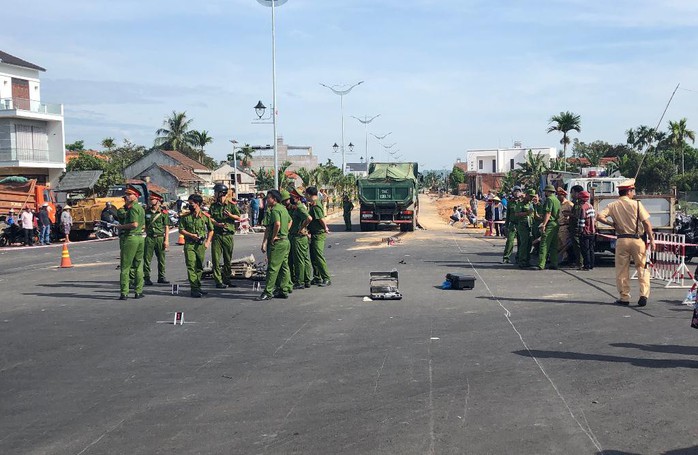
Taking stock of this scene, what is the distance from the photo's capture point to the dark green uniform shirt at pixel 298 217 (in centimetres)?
1348

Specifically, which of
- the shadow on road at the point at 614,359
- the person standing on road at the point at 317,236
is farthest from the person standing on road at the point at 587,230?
the shadow on road at the point at 614,359

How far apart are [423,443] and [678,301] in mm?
8204

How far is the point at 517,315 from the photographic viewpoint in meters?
11.0

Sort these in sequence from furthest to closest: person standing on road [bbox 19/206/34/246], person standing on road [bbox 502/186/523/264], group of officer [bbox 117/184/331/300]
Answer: person standing on road [bbox 19/206/34/246] < person standing on road [bbox 502/186/523/264] < group of officer [bbox 117/184/331/300]

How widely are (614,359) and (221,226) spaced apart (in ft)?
27.1

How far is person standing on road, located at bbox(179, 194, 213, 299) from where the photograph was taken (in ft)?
42.9

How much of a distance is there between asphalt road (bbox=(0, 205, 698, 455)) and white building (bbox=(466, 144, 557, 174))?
110001 millimetres

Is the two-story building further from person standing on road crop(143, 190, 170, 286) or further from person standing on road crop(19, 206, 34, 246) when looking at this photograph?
person standing on road crop(143, 190, 170, 286)

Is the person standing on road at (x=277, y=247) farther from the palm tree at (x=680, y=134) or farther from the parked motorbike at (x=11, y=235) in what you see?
the palm tree at (x=680, y=134)

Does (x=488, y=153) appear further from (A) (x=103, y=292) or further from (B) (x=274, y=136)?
(A) (x=103, y=292)

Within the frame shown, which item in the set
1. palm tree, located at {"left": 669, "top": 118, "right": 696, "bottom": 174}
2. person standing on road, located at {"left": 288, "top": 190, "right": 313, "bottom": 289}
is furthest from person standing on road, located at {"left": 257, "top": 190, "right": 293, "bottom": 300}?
palm tree, located at {"left": 669, "top": 118, "right": 696, "bottom": 174}

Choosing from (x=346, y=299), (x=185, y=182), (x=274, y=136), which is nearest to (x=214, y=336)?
(x=346, y=299)

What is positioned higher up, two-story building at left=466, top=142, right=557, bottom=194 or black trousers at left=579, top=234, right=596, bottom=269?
two-story building at left=466, top=142, right=557, bottom=194

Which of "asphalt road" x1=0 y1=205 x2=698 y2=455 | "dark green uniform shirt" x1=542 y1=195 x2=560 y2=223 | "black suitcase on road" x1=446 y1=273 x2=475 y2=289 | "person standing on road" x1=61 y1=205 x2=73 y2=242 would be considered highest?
"dark green uniform shirt" x1=542 y1=195 x2=560 y2=223
